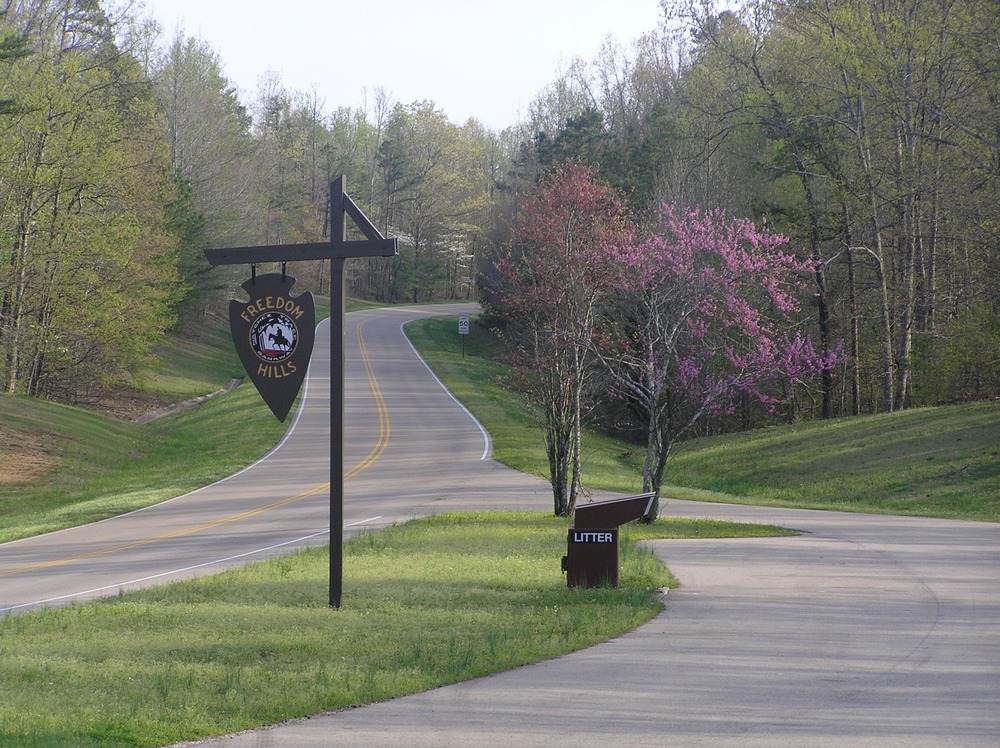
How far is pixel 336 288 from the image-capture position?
437 inches

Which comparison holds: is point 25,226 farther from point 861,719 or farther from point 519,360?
point 861,719

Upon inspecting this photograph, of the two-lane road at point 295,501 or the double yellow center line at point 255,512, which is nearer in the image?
the two-lane road at point 295,501

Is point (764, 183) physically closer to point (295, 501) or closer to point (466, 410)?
point (466, 410)

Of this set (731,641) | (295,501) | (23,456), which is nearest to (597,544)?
(731,641)

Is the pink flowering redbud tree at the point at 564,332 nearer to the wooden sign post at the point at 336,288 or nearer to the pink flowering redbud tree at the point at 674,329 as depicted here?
the pink flowering redbud tree at the point at 674,329

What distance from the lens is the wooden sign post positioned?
35.6 ft

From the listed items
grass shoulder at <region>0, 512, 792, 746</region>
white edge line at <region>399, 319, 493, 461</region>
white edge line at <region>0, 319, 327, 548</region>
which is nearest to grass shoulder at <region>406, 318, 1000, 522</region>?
white edge line at <region>399, 319, 493, 461</region>

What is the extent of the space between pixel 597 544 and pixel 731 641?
291cm

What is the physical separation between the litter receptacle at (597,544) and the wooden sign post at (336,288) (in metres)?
2.60

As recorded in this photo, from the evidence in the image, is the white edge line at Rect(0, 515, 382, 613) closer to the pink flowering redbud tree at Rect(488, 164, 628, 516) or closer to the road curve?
the road curve

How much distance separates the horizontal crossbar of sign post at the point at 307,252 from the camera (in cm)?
1097

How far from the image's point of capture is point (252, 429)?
4244cm

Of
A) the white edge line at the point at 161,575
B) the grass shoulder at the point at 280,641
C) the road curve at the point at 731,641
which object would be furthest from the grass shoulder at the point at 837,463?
the grass shoulder at the point at 280,641

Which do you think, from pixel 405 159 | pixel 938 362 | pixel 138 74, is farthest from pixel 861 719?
pixel 405 159
